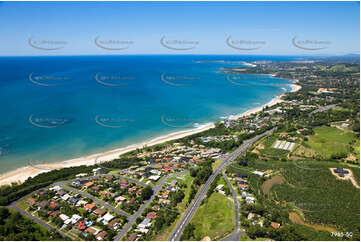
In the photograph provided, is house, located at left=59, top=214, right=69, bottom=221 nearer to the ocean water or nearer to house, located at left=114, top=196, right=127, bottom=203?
house, located at left=114, top=196, right=127, bottom=203

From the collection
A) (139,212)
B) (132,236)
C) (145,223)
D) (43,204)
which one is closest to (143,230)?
(145,223)

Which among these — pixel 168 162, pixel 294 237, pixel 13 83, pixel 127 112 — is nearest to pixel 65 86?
pixel 13 83

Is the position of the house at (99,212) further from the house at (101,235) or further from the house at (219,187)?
the house at (219,187)

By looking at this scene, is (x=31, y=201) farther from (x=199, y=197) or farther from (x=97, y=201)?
(x=199, y=197)

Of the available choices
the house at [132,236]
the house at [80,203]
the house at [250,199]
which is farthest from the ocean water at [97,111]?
the house at [250,199]

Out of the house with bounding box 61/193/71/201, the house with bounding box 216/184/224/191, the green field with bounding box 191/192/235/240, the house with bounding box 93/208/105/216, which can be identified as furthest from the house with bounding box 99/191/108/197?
the house with bounding box 216/184/224/191

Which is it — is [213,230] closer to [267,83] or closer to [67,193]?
[67,193]
